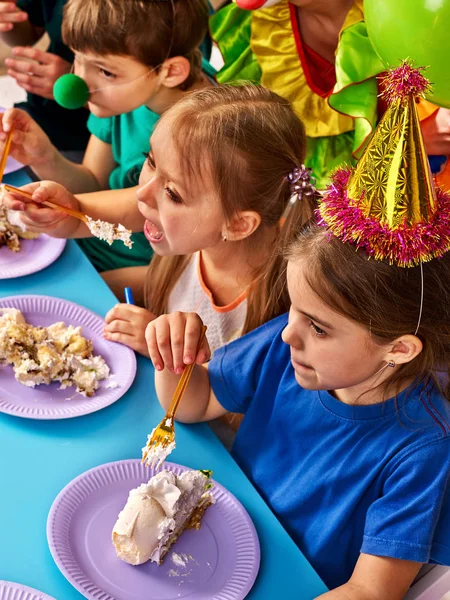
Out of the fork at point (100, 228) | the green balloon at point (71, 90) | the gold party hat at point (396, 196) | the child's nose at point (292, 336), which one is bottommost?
the fork at point (100, 228)

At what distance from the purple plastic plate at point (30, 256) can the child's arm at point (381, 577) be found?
0.73 meters

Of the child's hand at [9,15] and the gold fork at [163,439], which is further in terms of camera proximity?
the child's hand at [9,15]

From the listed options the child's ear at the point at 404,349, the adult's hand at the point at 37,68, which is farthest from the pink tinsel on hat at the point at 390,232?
the adult's hand at the point at 37,68

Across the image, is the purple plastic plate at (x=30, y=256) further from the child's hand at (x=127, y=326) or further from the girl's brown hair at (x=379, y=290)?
the girl's brown hair at (x=379, y=290)

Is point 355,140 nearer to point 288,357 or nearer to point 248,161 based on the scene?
point 248,161

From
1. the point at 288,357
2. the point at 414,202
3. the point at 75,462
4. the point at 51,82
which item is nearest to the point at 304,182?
the point at 288,357

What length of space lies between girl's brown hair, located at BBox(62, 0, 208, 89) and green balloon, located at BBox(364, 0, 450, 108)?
620mm

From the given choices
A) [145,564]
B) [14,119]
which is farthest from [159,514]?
[14,119]

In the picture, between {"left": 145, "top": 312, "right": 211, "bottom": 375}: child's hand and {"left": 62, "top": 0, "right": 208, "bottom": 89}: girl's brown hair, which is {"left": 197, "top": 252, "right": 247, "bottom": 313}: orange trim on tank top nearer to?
{"left": 145, "top": 312, "right": 211, "bottom": 375}: child's hand

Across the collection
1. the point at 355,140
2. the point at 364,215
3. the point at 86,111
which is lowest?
the point at 86,111

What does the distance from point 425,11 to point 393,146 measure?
0.22 meters

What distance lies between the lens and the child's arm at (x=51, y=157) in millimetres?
1475

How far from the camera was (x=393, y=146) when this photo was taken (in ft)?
2.51

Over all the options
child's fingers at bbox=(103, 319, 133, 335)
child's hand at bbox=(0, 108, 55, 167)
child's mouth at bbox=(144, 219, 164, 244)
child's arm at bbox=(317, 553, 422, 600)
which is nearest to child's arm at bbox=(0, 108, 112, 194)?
child's hand at bbox=(0, 108, 55, 167)
